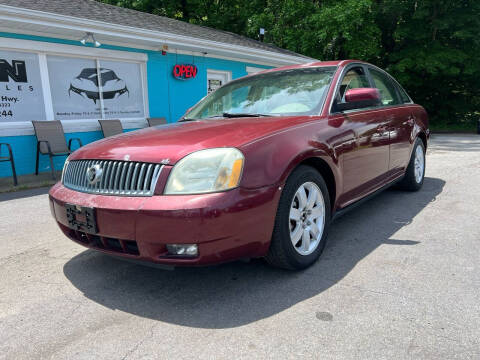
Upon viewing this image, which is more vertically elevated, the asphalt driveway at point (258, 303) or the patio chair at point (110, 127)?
the patio chair at point (110, 127)

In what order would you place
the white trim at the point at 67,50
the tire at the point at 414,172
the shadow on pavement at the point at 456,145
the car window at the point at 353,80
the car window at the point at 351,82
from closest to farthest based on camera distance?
the car window at the point at 351,82 < the car window at the point at 353,80 < the tire at the point at 414,172 < the white trim at the point at 67,50 < the shadow on pavement at the point at 456,145

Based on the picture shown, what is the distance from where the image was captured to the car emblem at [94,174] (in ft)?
7.93

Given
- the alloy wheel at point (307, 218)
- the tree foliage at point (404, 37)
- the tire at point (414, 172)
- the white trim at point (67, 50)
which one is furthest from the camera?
the tree foliage at point (404, 37)

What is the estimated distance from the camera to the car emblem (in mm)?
2418

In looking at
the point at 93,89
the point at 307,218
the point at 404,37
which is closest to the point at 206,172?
the point at 307,218

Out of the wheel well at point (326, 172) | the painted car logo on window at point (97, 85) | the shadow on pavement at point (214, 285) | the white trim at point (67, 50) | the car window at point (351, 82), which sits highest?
the white trim at point (67, 50)

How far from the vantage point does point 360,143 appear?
3277 millimetres

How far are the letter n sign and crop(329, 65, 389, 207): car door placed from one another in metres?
6.37

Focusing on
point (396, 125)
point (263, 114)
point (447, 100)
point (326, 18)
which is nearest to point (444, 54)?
point (447, 100)

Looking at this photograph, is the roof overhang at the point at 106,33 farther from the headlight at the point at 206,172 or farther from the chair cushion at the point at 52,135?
the headlight at the point at 206,172

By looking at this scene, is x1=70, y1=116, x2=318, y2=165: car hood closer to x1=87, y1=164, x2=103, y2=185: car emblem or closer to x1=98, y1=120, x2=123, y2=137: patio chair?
x1=87, y1=164, x2=103, y2=185: car emblem

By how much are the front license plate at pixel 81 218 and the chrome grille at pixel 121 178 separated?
14cm

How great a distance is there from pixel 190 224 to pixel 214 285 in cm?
70

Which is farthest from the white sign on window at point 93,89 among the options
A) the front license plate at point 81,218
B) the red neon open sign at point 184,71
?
the front license plate at point 81,218
